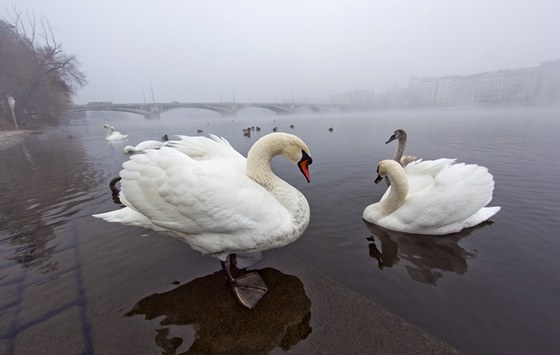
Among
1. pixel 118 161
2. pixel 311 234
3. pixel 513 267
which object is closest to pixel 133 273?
pixel 311 234

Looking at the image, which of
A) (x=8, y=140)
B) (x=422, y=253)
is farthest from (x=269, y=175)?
(x=8, y=140)

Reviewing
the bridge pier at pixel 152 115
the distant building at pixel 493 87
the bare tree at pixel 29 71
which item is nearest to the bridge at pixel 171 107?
the bridge pier at pixel 152 115

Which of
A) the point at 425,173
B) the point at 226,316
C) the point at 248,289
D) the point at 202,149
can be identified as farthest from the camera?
the point at 425,173

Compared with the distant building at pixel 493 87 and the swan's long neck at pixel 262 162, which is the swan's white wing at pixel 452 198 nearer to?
the swan's long neck at pixel 262 162

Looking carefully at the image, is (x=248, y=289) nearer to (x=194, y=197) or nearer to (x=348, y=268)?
(x=194, y=197)

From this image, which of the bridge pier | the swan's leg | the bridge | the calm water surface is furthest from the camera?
the bridge pier

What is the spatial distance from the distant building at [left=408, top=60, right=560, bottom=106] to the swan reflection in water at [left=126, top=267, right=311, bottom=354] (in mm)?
135313

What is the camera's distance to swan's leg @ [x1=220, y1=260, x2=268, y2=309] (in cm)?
286

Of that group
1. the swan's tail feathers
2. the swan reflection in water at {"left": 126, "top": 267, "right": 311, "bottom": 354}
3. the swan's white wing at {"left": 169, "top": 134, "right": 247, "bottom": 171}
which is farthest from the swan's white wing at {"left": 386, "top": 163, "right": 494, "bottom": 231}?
the swan's white wing at {"left": 169, "top": 134, "right": 247, "bottom": 171}

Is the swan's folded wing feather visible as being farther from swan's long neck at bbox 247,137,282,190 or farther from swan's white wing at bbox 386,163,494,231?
swan's long neck at bbox 247,137,282,190

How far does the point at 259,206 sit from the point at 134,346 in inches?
75.7

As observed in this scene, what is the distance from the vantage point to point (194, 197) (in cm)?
260

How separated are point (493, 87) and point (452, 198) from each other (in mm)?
154024

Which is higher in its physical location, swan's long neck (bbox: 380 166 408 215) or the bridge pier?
the bridge pier
